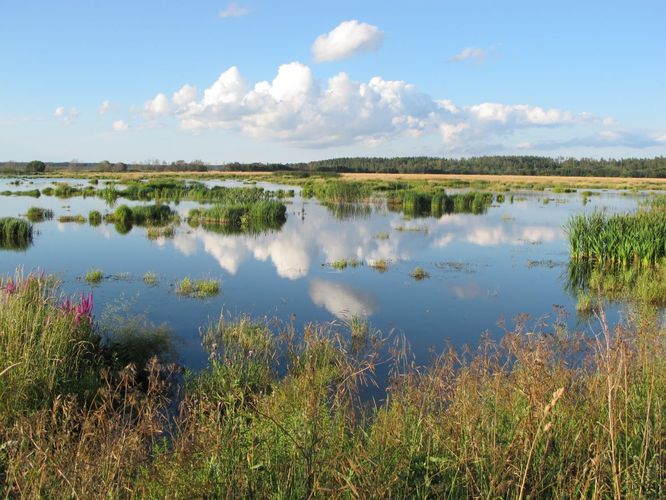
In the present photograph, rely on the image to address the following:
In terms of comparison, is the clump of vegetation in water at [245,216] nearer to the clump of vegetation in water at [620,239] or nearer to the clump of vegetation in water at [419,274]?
the clump of vegetation in water at [419,274]

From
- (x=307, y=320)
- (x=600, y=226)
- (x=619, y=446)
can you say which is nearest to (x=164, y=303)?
(x=307, y=320)

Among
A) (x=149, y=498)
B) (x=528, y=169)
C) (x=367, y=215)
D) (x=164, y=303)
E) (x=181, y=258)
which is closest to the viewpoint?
(x=149, y=498)

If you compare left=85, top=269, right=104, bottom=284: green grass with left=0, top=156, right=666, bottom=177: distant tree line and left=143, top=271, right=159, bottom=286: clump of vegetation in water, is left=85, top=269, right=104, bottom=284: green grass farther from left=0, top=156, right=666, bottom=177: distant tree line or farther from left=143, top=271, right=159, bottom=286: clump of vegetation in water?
left=0, top=156, right=666, bottom=177: distant tree line

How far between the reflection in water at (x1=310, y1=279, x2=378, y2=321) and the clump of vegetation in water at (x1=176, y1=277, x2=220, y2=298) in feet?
8.53

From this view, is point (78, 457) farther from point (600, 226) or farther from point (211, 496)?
point (600, 226)

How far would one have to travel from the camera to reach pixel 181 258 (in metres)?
20.1

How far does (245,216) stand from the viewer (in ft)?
104

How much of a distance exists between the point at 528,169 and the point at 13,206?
12456 centimetres

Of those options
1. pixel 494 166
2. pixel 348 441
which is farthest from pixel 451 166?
pixel 348 441

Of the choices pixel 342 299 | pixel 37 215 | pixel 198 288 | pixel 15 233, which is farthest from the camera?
pixel 37 215

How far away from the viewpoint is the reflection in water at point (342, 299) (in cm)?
1309

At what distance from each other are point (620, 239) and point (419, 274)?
24.1 ft

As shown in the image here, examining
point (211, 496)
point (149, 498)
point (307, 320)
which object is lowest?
point (307, 320)

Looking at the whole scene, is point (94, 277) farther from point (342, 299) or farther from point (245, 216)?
point (245, 216)
